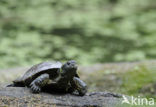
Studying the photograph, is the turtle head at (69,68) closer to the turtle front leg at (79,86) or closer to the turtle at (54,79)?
the turtle at (54,79)

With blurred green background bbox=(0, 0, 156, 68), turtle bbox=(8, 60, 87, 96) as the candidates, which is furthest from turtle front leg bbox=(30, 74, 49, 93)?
blurred green background bbox=(0, 0, 156, 68)

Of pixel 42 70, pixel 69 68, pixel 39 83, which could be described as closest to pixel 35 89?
pixel 39 83

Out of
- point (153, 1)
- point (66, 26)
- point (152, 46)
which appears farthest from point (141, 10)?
point (152, 46)

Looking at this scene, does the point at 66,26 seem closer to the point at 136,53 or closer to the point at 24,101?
the point at 136,53

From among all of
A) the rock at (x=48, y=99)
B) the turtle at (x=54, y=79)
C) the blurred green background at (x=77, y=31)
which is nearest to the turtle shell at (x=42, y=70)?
the turtle at (x=54, y=79)

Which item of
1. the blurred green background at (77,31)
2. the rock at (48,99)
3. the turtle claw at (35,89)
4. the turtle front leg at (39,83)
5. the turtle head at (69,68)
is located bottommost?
the rock at (48,99)

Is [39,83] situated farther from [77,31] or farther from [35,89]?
[77,31]

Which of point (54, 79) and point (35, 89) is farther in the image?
point (54, 79)
